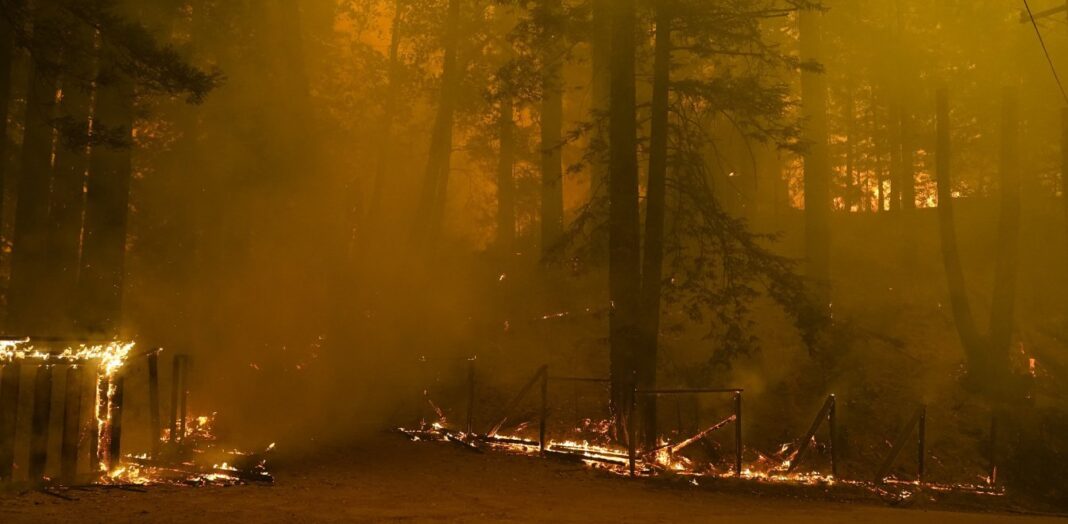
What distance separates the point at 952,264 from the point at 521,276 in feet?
37.9

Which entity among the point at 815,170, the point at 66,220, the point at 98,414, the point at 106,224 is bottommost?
the point at 98,414

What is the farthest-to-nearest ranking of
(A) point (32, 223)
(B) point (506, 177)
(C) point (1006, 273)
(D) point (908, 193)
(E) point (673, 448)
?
1. (D) point (908, 193)
2. (B) point (506, 177)
3. (C) point (1006, 273)
4. (A) point (32, 223)
5. (E) point (673, 448)

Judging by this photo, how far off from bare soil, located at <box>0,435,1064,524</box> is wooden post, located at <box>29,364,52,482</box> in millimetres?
401

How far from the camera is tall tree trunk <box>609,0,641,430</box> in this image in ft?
45.8

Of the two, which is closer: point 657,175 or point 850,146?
point 657,175

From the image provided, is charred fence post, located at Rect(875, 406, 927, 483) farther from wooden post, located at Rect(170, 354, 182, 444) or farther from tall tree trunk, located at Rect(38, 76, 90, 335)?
tall tree trunk, located at Rect(38, 76, 90, 335)

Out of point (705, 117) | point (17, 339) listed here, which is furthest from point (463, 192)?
point (17, 339)

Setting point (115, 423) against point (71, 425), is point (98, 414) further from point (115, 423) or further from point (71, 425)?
point (71, 425)

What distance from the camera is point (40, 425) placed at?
8.40 metres

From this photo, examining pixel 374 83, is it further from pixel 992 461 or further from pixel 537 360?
pixel 992 461

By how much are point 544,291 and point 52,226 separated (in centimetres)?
1266

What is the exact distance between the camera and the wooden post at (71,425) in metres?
8.61

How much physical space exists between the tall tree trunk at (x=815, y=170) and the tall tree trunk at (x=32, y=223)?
15761mm

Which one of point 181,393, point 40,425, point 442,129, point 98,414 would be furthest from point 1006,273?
point 40,425
